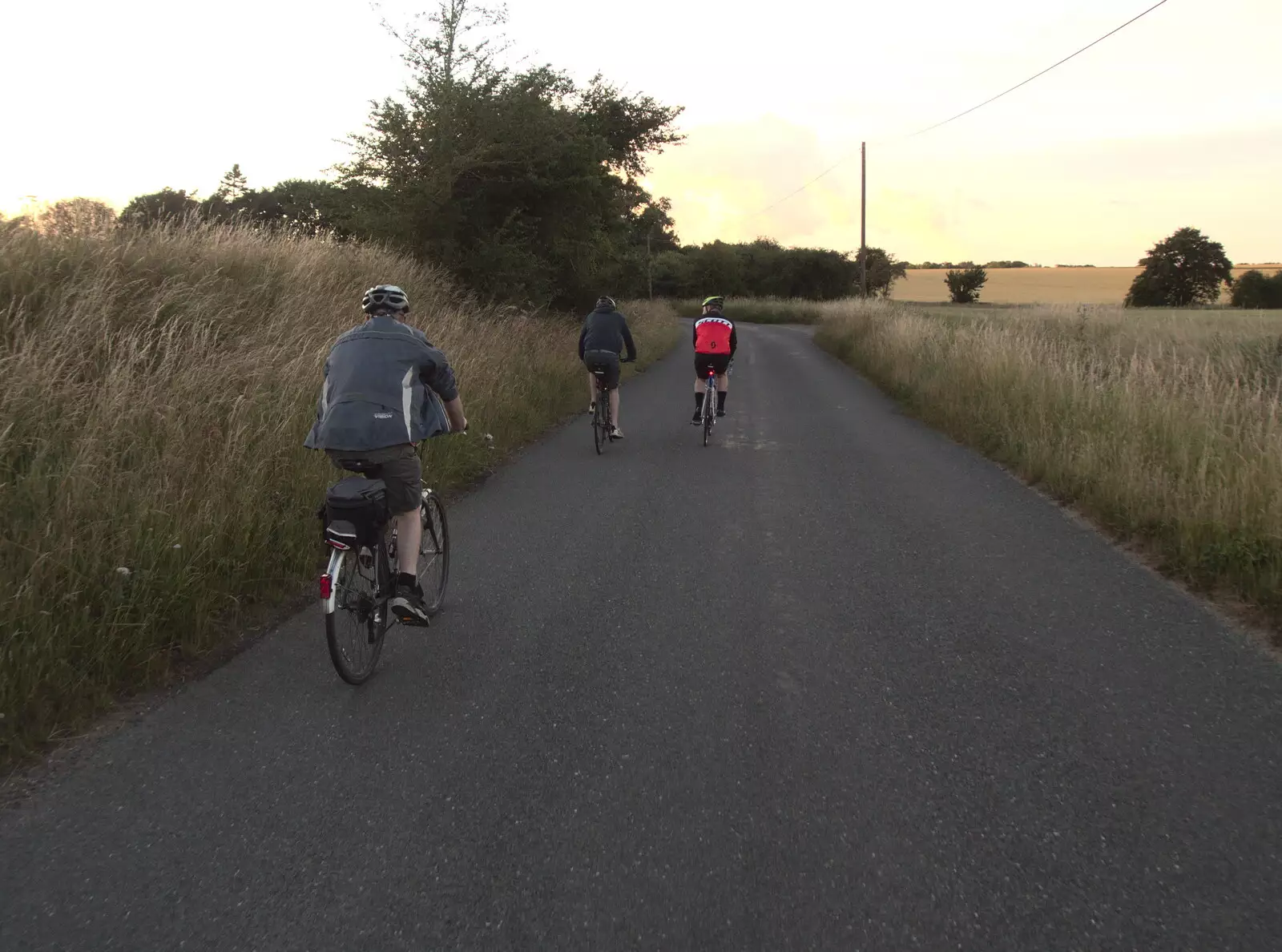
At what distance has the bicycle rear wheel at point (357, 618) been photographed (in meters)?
3.95

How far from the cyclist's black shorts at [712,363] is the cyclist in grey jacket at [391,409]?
7406 millimetres

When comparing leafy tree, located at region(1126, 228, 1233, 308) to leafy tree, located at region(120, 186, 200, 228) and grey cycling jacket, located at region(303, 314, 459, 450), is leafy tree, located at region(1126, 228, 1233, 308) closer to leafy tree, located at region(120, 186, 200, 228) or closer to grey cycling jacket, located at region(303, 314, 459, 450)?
leafy tree, located at region(120, 186, 200, 228)

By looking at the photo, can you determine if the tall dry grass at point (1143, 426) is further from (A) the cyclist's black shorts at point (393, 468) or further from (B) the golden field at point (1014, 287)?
(B) the golden field at point (1014, 287)

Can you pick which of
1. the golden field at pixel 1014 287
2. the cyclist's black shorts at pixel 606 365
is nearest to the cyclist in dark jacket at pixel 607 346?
the cyclist's black shorts at pixel 606 365

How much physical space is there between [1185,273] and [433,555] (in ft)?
311

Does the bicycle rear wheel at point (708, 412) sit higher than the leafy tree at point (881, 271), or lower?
lower

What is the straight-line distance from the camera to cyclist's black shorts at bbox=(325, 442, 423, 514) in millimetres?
4129

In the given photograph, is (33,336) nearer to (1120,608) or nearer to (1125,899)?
(1125,899)

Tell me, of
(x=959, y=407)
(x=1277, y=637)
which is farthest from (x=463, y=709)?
(x=959, y=407)

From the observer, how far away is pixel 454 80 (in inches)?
664

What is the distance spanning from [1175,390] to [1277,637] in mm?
5899

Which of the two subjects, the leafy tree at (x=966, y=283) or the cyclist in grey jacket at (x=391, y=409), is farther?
the leafy tree at (x=966, y=283)

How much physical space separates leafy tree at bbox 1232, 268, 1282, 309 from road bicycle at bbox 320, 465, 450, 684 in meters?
86.6

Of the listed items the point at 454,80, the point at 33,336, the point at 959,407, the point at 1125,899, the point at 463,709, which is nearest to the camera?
the point at 1125,899
